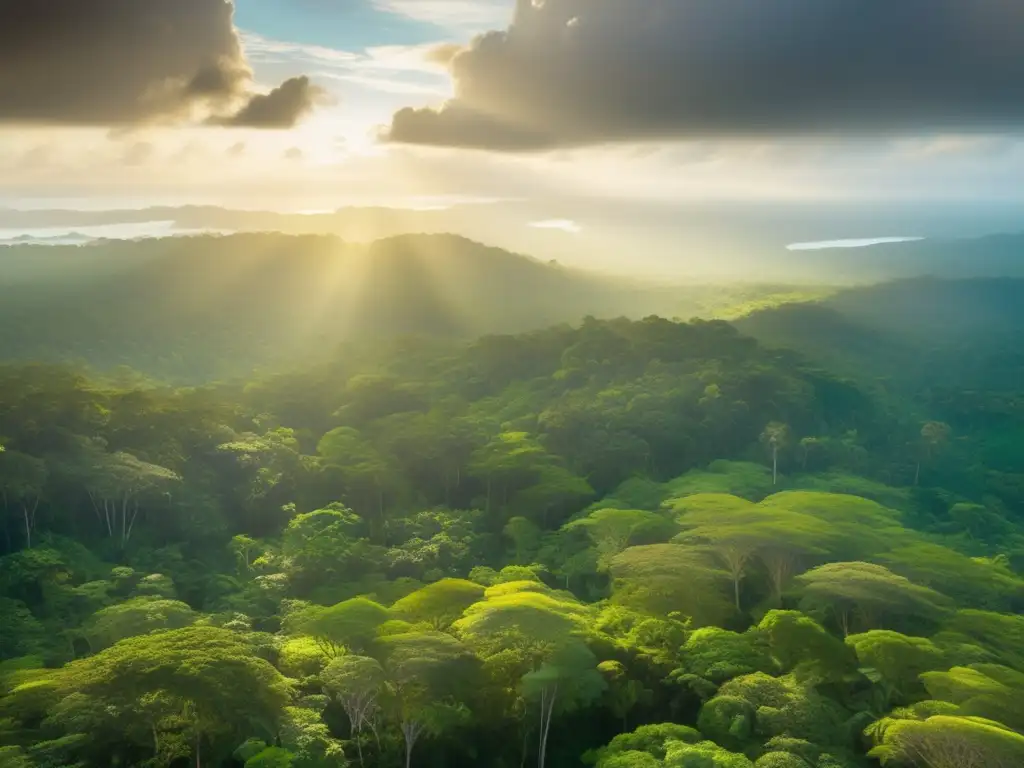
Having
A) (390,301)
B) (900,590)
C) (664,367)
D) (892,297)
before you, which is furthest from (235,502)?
(892,297)

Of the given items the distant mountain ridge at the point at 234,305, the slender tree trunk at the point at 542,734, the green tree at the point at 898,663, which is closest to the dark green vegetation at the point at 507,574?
the green tree at the point at 898,663

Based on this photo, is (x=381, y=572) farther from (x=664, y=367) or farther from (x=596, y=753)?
(x=664, y=367)

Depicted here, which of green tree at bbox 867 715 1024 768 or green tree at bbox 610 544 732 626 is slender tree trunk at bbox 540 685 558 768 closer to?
green tree at bbox 610 544 732 626

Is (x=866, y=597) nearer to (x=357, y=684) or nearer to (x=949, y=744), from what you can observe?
(x=949, y=744)

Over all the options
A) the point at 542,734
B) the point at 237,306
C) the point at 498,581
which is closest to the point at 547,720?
the point at 542,734

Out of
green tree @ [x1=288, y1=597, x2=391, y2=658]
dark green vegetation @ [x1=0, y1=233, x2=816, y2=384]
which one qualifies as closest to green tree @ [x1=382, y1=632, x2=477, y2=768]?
green tree @ [x1=288, y1=597, x2=391, y2=658]

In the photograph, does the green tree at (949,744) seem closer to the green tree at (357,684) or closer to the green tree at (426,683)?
the green tree at (426,683)
